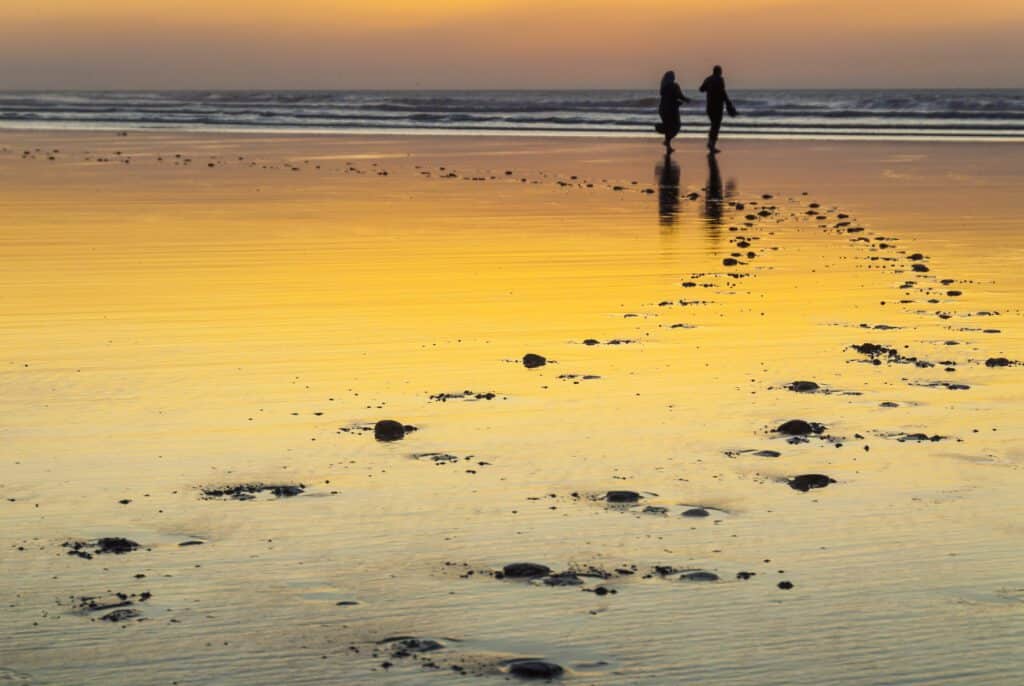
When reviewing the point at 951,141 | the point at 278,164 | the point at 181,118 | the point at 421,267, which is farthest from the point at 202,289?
the point at 181,118

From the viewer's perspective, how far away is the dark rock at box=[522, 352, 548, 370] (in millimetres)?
7184

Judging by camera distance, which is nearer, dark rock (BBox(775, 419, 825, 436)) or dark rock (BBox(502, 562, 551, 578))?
dark rock (BBox(502, 562, 551, 578))

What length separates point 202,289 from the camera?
969 cm

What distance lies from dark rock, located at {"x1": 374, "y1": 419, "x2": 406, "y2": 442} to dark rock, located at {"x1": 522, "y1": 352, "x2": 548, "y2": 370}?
4.60 ft

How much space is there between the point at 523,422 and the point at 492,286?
393 cm

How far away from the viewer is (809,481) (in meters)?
5.18

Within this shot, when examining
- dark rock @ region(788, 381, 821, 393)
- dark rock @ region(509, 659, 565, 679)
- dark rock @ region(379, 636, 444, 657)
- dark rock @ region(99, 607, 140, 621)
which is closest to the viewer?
dark rock @ region(509, 659, 565, 679)

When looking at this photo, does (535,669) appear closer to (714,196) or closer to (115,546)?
(115,546)

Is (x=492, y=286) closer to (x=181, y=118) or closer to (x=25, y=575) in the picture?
(x=25, y=575)

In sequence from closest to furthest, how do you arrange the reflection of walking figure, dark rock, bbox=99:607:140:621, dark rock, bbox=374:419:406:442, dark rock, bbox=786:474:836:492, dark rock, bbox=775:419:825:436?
dark rock, bbox=99:607:140:621 < dark rock, bbox=786:474:836:492 < dark rock, bbox=374:419:406:442 < dark rock, bbox=775:419:825:436 < the reflection of walking figure

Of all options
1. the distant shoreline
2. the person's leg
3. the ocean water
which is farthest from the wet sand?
the ocean water

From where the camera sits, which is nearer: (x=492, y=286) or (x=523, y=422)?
(x=523, y=422)

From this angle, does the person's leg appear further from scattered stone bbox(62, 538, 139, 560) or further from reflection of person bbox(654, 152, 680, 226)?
scattered stone bbox(62, 538, 139, 560)

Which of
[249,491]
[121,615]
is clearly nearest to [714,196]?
[249,491]
